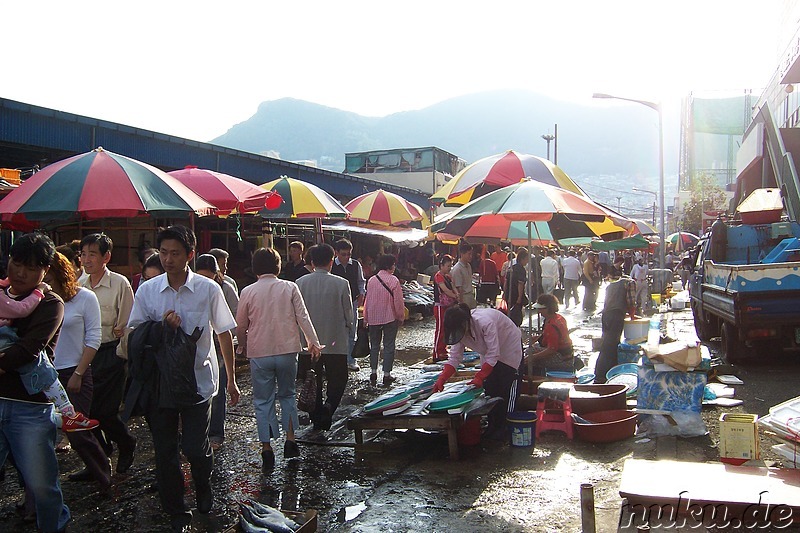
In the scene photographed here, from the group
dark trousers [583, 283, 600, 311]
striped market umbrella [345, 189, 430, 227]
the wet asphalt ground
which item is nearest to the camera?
the wet asphalt ground

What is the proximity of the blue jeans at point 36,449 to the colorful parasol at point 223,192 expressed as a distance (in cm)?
499

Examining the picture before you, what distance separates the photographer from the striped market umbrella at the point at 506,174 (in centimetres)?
907

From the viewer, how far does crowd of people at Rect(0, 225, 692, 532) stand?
12.8 ft

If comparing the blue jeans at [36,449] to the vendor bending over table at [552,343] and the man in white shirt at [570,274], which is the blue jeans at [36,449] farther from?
the man in white shirt at [570,274]

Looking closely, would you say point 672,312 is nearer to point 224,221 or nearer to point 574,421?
point 224,221

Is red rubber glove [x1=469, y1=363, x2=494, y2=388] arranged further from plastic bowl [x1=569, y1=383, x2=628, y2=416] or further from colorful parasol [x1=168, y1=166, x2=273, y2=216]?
colorful parasol [x1=168, y1=166, x2=273, y2=216]

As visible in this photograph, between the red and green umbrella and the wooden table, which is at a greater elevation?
the red and green umbrella

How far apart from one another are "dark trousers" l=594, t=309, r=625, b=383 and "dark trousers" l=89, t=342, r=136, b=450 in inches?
240

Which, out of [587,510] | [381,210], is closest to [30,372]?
[587,510]

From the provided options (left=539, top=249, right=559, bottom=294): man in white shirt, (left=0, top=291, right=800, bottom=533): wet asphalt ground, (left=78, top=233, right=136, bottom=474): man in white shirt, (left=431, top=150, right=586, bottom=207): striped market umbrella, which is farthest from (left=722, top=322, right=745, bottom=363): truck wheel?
(left=539, top=249, right=559, bottom=294): man in white shirt

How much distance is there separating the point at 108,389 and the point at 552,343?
563 cm

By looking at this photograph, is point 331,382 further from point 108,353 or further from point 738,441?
point 738,441

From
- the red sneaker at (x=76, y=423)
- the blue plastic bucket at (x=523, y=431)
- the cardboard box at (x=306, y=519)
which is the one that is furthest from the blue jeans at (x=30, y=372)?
the blue plastic bucket at (x=523, y=431)

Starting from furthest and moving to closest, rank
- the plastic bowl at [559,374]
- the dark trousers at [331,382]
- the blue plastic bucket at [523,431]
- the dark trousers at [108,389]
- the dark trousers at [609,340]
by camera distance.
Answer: the dark trousers at [609,340]
the plastic bowl at [559,374]
the dark trousers at [331,382]
the blue plastic bucket at [523,431]
the dark trousers at [108,389]
